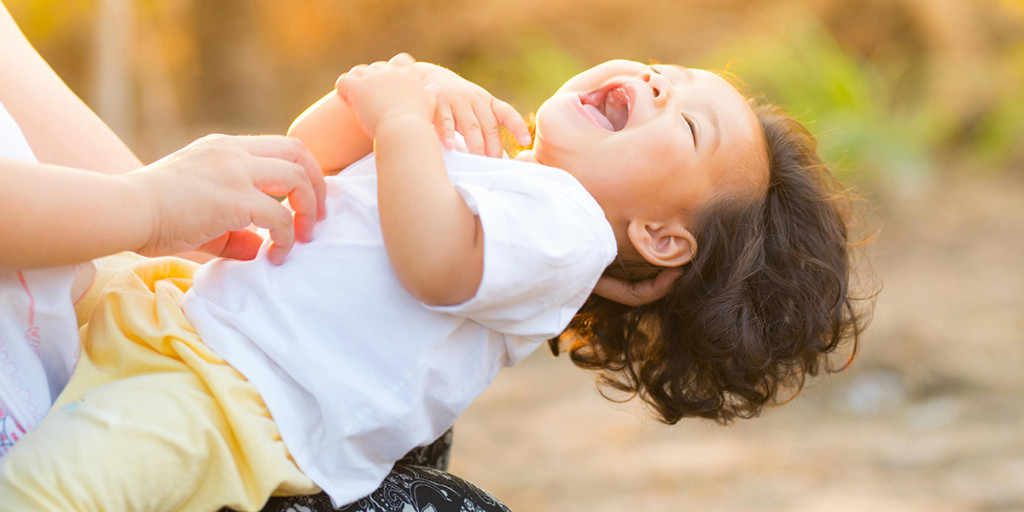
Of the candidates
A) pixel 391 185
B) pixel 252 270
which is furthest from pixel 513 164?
pixel 252 270

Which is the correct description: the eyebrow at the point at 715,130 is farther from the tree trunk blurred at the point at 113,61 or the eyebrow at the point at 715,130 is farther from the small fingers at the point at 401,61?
the tree trunk blurred at the point at 113,61

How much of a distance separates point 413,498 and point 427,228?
0.38 metres

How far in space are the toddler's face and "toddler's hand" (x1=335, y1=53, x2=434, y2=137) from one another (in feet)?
0.90

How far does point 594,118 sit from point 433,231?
20.0 inches

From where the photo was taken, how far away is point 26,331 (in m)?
1.14

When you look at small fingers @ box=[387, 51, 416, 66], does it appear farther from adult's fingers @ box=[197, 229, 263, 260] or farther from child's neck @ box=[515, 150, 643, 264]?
adult's fingers @ box=[197, 229, 263, 260]

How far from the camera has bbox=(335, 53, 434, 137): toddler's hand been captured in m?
1.42

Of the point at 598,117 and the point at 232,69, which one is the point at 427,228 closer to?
the point at 598,117

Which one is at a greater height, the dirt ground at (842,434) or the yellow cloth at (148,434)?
the yellow cloth at (148,434)

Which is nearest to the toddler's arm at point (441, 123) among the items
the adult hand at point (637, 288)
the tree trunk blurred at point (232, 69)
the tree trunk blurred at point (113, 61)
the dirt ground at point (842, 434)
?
the adult hand at point (637, 288)

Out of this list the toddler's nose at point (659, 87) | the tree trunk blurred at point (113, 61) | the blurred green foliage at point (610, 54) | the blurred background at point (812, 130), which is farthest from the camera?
the blurred green foliage at point (610, 54)

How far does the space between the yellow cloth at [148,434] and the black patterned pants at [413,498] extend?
0.08 ft

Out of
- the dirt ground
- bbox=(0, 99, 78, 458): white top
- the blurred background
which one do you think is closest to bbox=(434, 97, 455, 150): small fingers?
bbox=(0, 99, 78, 458): white top

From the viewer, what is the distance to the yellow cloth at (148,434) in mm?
1076
